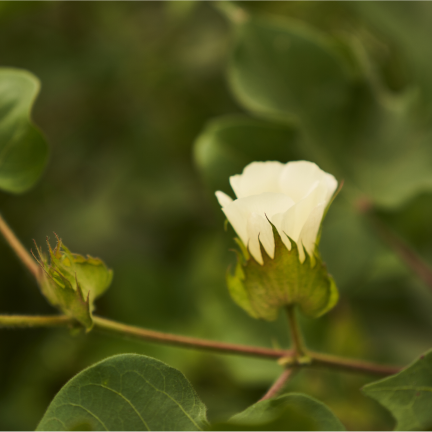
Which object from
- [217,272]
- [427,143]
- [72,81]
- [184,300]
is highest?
[427,143]

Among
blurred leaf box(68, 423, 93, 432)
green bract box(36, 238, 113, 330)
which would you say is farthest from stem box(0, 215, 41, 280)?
blurred leaf box(68, 423, 93, 432)

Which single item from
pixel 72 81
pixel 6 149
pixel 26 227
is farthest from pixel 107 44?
pixel 6 149

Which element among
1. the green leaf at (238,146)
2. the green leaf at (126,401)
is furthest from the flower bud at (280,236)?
the green leaf at (238,146)

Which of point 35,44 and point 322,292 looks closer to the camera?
point 322,292

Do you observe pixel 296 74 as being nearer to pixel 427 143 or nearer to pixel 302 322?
pixel 427 143

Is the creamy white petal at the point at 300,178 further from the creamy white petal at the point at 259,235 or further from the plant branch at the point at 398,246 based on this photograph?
the plant branch at the point at 398,246

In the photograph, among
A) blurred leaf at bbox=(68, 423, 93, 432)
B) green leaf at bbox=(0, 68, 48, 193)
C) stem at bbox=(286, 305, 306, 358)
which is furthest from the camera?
green leaf at bbox=(0, 68, 48, 193)

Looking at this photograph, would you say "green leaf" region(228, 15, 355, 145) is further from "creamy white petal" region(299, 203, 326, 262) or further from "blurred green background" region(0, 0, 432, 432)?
"creamy white petal" region(299, 203, 326, 262)
